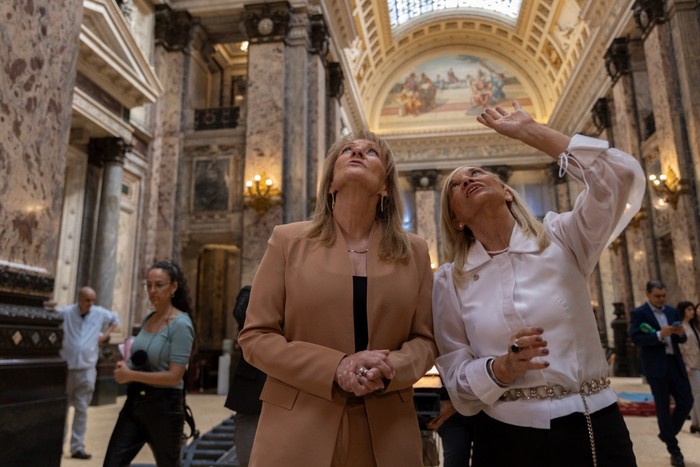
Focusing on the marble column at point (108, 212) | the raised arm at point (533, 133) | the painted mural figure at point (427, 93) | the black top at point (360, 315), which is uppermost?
the painted mural figure at point (427, 93)

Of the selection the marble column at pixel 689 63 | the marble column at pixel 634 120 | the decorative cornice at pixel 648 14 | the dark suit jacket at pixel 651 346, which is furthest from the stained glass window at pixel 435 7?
the dark suit jacket at pixel 651 346

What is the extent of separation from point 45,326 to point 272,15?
37.0ft

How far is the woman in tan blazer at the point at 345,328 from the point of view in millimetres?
1581

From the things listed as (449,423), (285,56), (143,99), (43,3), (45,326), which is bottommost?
(449,423)

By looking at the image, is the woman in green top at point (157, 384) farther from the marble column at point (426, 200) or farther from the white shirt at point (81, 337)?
the marble column at point (426, 200)

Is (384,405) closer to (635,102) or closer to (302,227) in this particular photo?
(302,227)

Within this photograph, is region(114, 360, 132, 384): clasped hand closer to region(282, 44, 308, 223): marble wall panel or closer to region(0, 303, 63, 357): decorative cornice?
region(0, 303, 63, 357): decorative cornice

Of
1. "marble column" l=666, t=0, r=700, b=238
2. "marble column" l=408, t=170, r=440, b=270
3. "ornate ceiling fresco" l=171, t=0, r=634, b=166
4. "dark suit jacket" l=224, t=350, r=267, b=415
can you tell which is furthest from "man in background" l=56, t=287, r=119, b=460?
"marble column" l=408, t=170, r=440, b=270

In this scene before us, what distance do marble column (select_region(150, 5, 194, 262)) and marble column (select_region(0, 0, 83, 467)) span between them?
918cm

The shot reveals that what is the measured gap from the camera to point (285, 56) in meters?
12.5

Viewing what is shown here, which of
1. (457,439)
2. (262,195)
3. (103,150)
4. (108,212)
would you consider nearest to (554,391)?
(457,439)

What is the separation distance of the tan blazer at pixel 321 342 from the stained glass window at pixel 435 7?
23.2m

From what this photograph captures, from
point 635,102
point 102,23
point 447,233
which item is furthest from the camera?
point 635,102

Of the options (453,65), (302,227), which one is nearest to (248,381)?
(302,227)
